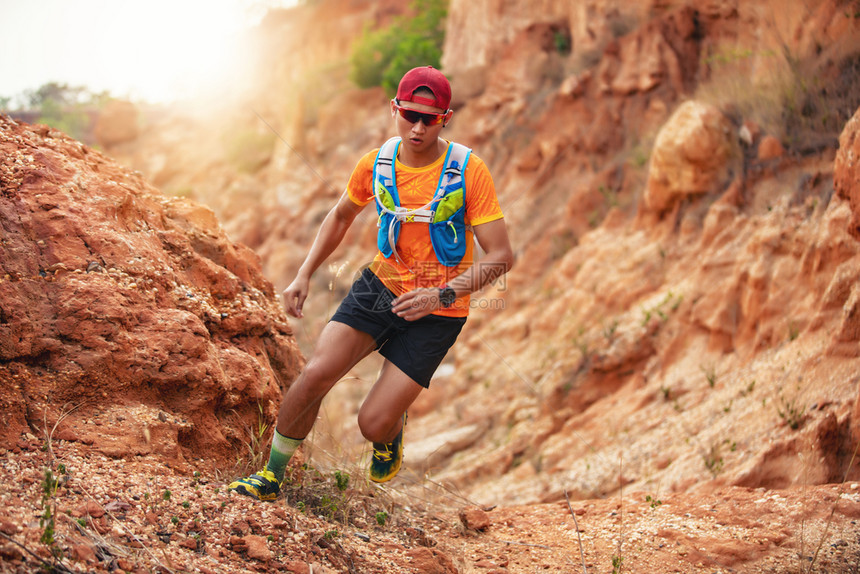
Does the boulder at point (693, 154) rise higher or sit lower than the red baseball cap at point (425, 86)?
higher

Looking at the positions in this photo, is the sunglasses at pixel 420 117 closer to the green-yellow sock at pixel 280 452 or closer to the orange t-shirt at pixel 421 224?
the orange t-shirt at pixel 421 224

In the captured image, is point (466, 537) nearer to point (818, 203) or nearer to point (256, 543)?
point (256, 543)

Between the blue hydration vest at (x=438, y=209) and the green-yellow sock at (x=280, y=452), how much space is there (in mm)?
950

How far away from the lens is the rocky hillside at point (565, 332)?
9.73ft

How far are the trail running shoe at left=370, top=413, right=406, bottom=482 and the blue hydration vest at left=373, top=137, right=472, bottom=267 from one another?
37.2 inches

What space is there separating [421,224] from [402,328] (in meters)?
0.49

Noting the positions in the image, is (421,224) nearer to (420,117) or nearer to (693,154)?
(420,117)

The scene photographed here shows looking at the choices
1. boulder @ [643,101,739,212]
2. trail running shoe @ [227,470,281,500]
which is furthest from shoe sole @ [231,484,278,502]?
boulder @ [643,101,739,212]

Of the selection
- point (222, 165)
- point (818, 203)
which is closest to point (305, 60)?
point (222, 165)

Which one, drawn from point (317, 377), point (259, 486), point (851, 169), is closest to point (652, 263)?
point (851, 169)

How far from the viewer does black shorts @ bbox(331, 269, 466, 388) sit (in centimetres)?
315

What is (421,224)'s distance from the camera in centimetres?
316

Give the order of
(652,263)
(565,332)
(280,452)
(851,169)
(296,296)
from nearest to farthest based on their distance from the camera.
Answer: (280,452) → (296,296) → (851,169) → (652,263) → (565,332)

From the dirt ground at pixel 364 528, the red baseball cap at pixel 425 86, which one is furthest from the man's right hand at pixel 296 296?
the red baseball cap at pixel 425 86
